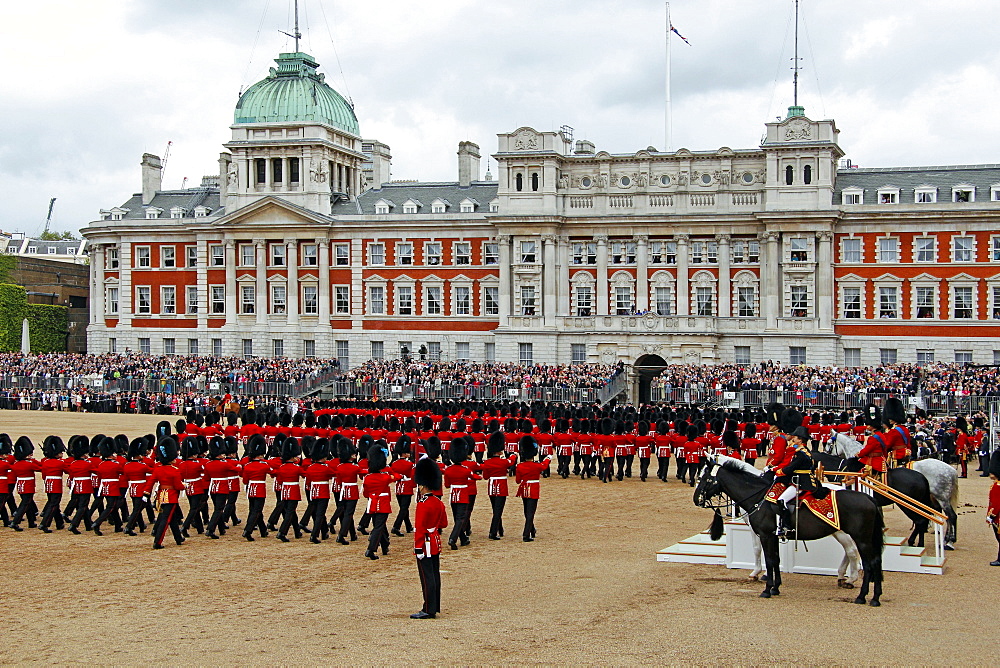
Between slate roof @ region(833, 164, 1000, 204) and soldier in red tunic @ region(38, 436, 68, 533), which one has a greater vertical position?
slate roof @ region(833, 164, 1000, 204)

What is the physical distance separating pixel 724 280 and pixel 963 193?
1161 cm

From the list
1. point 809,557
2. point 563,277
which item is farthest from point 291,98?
point 809,557

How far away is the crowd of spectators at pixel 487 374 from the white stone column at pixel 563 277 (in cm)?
339

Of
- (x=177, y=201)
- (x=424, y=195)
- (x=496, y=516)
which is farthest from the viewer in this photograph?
(x=177, y=201)

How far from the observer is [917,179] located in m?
55.3

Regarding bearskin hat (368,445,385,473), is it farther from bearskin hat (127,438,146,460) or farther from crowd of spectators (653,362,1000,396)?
crowd of spectators (653,362,1000,396)

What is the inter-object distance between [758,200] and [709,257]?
3532 millimetres

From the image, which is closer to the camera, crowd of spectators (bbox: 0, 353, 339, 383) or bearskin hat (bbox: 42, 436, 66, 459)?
bearskin hat (bbox: 42, 436, 66, 459)

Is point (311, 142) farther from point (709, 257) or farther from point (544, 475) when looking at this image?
point (544, 475)

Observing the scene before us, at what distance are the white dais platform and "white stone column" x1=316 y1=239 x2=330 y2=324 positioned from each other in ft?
148

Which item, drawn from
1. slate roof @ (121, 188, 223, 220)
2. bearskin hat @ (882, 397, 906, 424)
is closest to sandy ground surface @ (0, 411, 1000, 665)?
bearskin hat @ (882, 397, 906, 424)

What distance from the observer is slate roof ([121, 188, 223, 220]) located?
66188mm

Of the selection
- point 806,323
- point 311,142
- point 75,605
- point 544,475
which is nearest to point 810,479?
point 75,605

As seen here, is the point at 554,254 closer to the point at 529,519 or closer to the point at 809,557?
the point at 529,519
